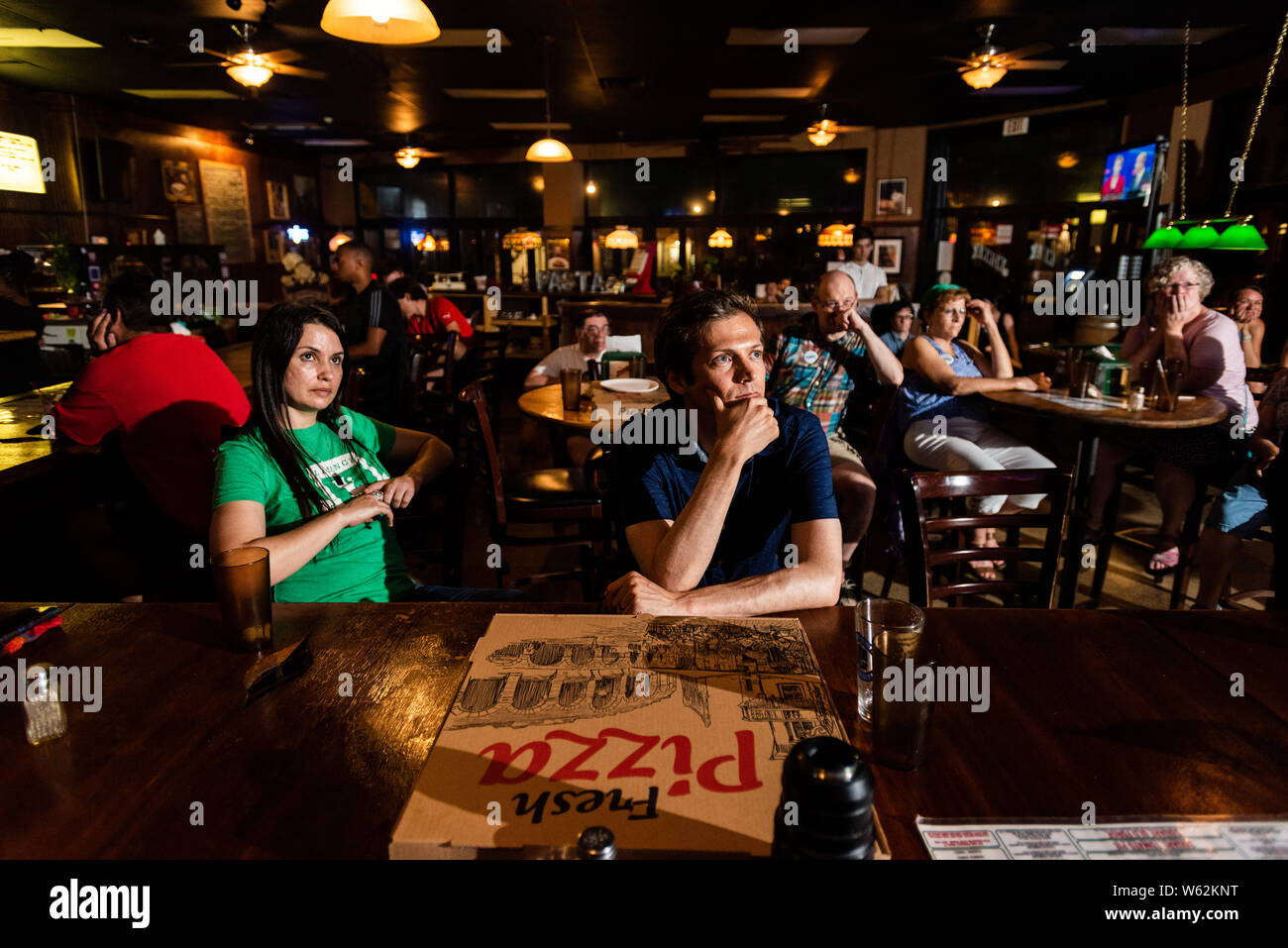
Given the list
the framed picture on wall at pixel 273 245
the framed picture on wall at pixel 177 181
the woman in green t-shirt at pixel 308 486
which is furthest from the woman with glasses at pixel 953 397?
the framed picture on wall at pixel 273 245

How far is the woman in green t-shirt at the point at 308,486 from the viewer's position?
1.59 meters

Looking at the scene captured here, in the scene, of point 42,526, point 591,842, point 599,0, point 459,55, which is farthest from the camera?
point 459,55

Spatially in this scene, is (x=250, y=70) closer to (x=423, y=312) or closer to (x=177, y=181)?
(x=423, y=312)

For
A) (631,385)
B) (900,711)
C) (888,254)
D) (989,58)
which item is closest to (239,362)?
(631,385)

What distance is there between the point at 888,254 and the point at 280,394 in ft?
35.2

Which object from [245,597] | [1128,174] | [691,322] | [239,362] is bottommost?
[245,597]

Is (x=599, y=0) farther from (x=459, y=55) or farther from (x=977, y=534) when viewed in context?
(x=977, y=534)

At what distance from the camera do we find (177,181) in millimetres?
9633

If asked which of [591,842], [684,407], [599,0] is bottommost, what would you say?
[591,842]

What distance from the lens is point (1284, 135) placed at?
6.25 meters

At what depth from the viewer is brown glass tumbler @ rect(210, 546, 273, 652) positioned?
1165 millimetres

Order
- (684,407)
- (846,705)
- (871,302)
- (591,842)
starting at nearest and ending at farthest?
(591,842)
(846,705)
(684,407)
(871,302)

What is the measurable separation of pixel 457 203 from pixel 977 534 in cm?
1194

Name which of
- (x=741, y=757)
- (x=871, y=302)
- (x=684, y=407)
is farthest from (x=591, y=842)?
(x=871, y=302)
